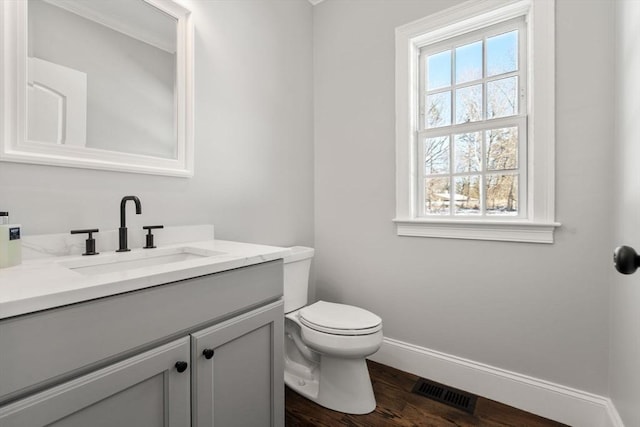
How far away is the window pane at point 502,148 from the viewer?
1.69m

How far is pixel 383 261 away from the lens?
2.04 metres

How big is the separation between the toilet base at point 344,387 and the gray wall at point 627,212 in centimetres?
102

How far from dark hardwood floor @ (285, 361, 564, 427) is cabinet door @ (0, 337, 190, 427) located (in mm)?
829

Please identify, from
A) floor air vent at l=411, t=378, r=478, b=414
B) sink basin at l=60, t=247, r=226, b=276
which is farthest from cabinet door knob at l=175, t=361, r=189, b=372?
floor air vent at l=411, t=378, r=478, b=414

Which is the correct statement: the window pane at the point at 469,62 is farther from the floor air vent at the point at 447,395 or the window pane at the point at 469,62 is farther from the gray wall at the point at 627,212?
the floor air vent at the point at 447,395

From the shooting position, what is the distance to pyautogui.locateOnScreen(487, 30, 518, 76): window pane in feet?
5.56

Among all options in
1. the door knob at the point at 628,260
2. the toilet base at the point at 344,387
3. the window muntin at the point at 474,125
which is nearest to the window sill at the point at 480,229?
the window muntin at the point at 474,125

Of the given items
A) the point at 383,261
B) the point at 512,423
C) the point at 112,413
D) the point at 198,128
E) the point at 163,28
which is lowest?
the point at 512,423

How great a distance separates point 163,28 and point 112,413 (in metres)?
1.52

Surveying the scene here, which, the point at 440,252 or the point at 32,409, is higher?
the point at 440,252

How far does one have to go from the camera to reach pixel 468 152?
1.83 m

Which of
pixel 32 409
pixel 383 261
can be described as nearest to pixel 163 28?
pixel 32 409

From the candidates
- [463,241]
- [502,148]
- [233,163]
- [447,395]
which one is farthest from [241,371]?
[502,148]

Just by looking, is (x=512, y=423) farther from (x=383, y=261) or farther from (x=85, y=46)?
(x=85, y=46)
